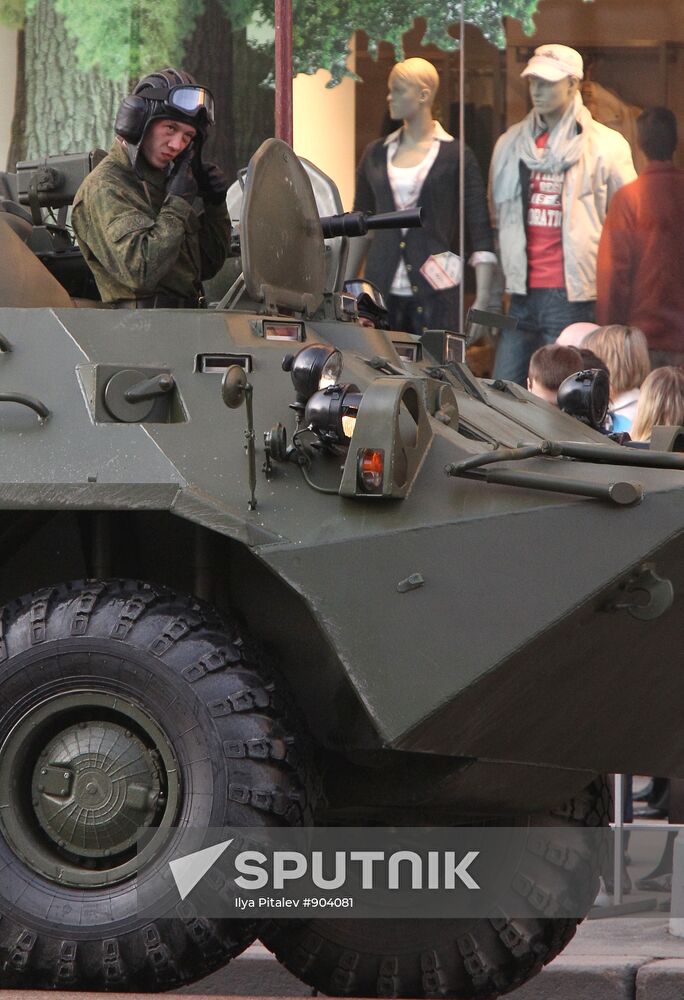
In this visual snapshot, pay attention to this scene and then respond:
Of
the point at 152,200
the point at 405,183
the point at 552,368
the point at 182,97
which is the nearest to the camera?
the point at 182,97

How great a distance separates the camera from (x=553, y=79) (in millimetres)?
9984

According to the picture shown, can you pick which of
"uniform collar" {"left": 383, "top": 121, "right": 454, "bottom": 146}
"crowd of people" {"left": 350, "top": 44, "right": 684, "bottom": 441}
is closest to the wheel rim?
"crowd of people" {"left": 350, "top": 44, "right": 684, "bottom": 441}

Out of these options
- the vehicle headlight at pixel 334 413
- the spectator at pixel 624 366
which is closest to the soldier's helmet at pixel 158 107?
the vehicle headlight at pixel 334 413

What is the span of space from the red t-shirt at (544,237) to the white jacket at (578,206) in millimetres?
Result: 31

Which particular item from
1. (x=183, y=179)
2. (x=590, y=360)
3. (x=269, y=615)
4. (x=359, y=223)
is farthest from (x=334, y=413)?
(x=590, y=360)

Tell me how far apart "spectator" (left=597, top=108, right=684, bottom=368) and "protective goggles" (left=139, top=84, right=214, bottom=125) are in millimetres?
4140

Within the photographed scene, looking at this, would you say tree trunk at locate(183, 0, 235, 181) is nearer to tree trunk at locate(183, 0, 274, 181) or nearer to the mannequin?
tree trunk at locate(183, 0, 274, 181)

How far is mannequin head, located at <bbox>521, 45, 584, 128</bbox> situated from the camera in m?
9.95

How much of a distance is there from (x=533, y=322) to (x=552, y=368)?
2253 millimetres

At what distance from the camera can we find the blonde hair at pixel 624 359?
28.0 ft

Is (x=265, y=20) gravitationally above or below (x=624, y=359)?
above

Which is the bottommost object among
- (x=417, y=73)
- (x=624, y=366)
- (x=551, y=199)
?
(x=624, y=366)

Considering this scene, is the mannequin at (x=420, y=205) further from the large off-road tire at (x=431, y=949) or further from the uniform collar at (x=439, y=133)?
the large off-road tire at (x=431, y=949)

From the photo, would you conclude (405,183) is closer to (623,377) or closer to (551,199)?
(551,199)
